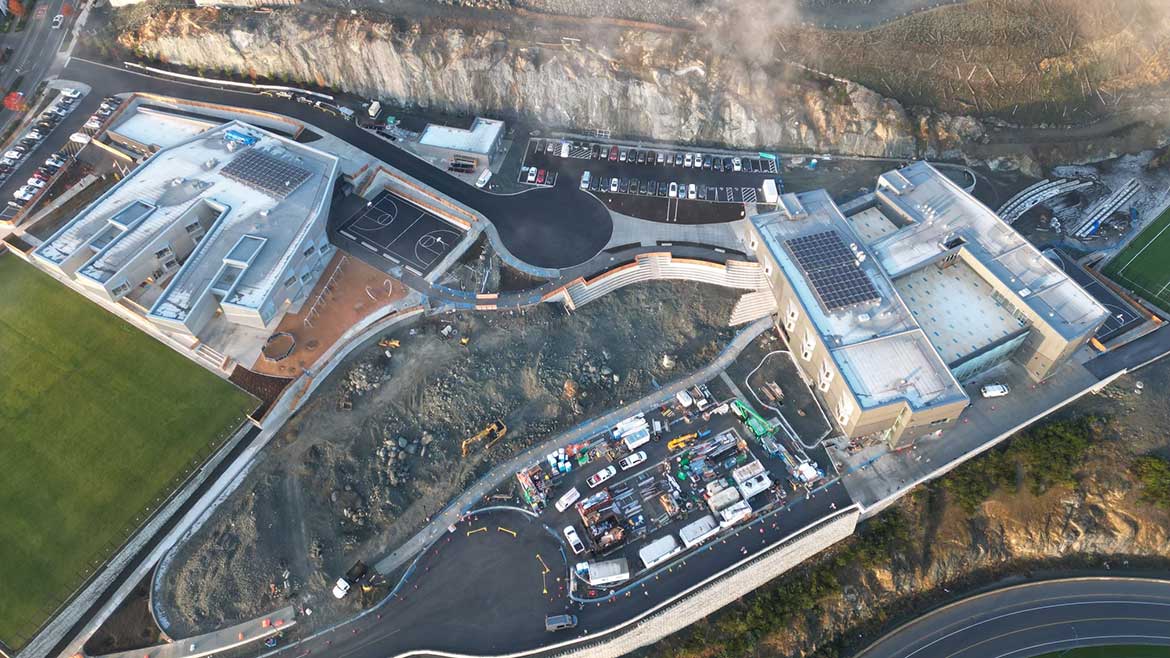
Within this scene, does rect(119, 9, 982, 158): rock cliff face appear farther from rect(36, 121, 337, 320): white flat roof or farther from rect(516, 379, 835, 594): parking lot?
rect(516, 379, 835, 594): parking lot

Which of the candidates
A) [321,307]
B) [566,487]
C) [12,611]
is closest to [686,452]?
[566,487]

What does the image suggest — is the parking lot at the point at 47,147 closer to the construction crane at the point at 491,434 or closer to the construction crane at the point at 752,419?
the construction crane at the point at 491,434

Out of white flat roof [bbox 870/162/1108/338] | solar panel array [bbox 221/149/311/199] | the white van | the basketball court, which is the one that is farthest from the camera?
the basketball court

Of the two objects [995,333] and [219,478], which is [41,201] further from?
[995,333]

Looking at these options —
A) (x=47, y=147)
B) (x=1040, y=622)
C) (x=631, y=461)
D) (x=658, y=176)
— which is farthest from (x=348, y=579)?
A: (x=47, y=147)

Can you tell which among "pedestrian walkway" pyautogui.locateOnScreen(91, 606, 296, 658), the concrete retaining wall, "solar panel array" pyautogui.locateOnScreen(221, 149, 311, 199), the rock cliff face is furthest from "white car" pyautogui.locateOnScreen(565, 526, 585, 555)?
the rock cliff face
